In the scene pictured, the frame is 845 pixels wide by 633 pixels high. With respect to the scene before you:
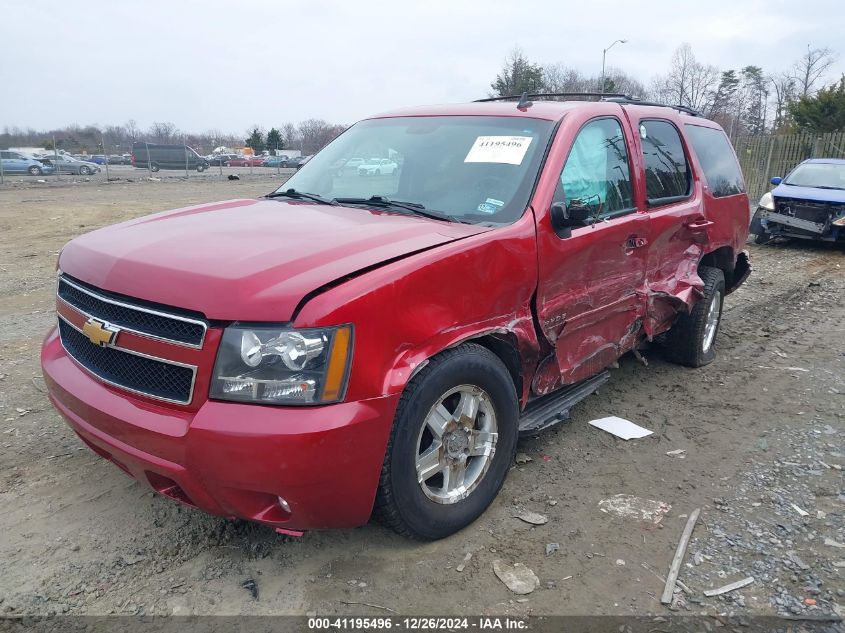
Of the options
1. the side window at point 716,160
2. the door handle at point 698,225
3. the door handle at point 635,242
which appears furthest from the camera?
the side window at point 716,160

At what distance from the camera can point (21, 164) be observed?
105ft

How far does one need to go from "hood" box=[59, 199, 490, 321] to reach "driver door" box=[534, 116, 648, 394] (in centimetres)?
62

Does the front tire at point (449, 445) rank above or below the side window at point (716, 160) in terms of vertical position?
below

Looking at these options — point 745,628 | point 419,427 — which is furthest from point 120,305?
point 745,628

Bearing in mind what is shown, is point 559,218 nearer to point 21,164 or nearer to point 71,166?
point 21,164

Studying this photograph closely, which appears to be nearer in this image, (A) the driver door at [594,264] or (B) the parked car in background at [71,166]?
(A) the driver door at [594,264]

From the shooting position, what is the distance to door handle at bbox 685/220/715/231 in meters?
4.53

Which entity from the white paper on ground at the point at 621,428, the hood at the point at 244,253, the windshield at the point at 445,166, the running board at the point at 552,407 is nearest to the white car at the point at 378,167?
the windshield at the point at 445,166

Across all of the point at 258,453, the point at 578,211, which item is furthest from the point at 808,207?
the point at 258,453

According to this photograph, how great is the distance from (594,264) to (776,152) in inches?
753

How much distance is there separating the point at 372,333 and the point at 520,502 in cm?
144

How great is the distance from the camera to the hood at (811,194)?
10797 mm

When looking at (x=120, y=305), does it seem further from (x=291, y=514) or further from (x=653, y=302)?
(x=653, y=302)

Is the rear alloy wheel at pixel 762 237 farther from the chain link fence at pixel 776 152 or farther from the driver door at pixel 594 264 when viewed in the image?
the driver door at pixel 594 264
